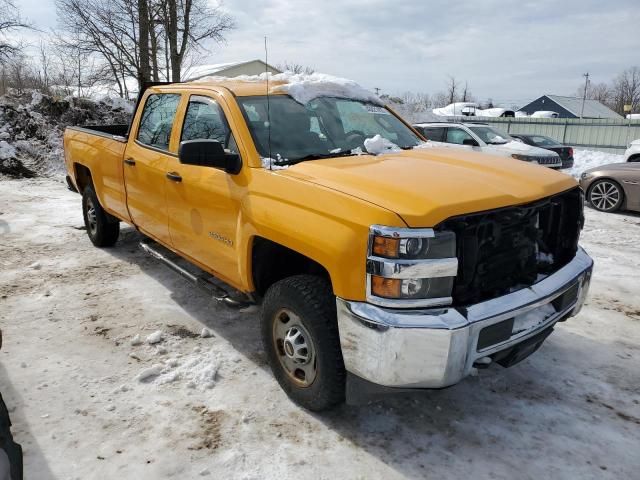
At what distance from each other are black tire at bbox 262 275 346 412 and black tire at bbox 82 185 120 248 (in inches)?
147

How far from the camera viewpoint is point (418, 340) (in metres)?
2.26

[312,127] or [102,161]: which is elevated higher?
[312,127]

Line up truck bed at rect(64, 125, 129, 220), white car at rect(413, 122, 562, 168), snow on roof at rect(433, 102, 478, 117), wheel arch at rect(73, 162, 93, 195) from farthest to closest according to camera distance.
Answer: snow on roof at rect(433, 102, 478, 117)
white car at rect(413, 122, 562, 168)
wheel arch at rect(73, 162, 93, 195)
truck bed at rect(64, 125, 129, 220)

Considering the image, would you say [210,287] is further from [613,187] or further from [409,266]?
[613,187]

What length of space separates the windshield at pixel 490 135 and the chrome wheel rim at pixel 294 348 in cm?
1007

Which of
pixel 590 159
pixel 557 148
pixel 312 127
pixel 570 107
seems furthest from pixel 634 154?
pixel 570 107

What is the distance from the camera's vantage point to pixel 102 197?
554 centimetres

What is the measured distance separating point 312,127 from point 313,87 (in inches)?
20.7

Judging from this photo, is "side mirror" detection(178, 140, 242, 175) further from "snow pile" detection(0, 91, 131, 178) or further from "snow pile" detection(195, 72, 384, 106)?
"snow pile" detection(0, 91, 131, 178)

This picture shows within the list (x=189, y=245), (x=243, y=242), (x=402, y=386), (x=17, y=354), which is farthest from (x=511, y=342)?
(x=17, y=354)

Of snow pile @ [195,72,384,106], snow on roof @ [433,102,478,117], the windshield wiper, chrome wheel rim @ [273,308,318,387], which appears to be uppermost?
snow on roof @ [433,102,478,117]

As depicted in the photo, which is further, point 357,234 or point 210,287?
point 210,287

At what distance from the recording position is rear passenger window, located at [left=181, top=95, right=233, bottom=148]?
3474 millimetres

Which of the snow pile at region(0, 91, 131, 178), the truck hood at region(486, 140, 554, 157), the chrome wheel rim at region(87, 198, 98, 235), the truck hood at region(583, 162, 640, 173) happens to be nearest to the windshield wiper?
the chrome wheel rim at region(87, 198, 98, 235)
